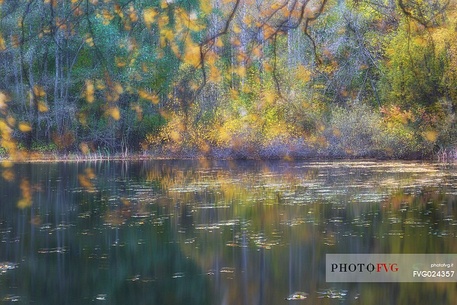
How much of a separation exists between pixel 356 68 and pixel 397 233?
20460mm

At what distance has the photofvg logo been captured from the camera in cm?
975

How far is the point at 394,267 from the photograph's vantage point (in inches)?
406

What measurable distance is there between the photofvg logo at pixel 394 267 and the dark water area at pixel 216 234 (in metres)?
0.21

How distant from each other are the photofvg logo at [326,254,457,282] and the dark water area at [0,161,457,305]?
214mm

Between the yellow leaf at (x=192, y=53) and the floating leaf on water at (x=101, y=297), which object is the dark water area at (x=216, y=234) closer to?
the floating leaf on water at (x=101, y=297)

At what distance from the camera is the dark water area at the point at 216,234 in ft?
29.0

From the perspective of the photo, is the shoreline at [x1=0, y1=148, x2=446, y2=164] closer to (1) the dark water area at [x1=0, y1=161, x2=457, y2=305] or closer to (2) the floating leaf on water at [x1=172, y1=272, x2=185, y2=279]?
(1) the dark water area at [x1=0, y1=161, x2=457, y2=305]

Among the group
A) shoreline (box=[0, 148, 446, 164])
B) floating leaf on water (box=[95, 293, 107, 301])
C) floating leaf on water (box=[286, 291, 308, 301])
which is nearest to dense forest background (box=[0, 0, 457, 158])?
shoreline (box=[0, 148, 446, 164])

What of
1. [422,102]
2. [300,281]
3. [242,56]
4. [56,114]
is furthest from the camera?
[56,114]

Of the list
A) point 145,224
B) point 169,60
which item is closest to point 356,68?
point 169,60

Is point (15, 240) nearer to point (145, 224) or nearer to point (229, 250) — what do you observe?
point (145, 224)

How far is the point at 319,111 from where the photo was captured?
30594mm

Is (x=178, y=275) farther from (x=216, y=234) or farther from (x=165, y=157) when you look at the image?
(x=165, y=157)

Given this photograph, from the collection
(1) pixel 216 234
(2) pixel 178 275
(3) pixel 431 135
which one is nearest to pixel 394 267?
(2) pixel 178 275
